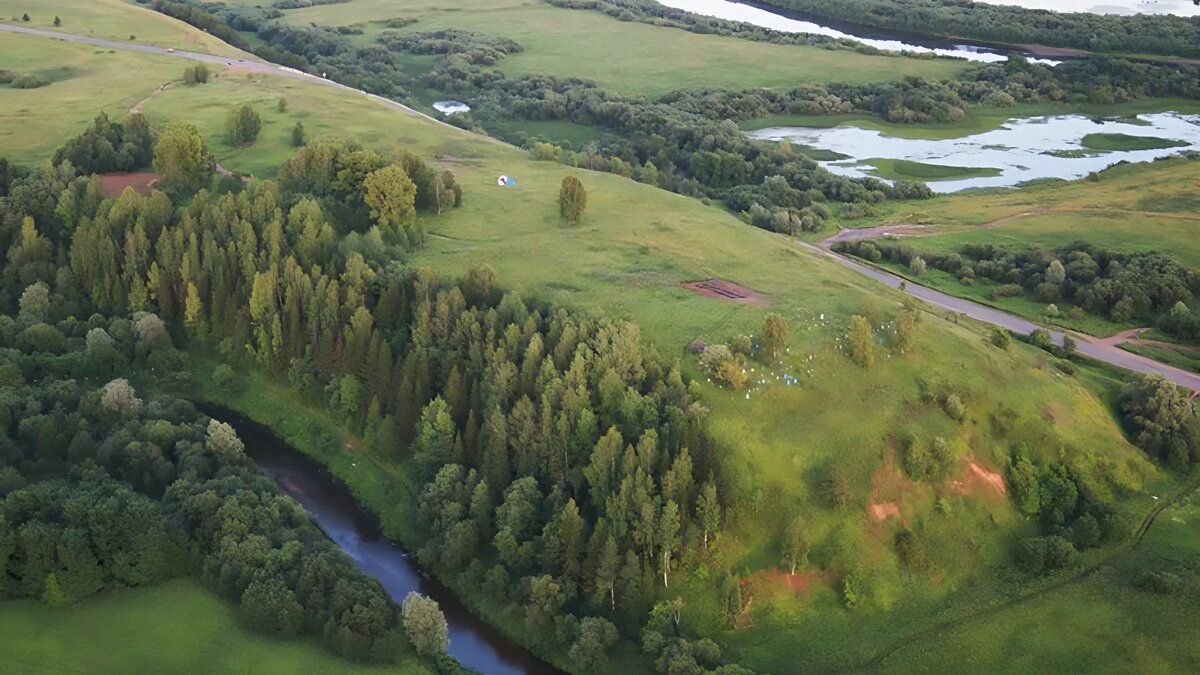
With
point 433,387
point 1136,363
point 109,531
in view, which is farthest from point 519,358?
point 1136,363

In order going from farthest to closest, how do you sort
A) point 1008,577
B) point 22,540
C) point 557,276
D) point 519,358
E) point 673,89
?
point 673,89 → point 557,276 → point 519,358 → point 1008,577 → point 22,540

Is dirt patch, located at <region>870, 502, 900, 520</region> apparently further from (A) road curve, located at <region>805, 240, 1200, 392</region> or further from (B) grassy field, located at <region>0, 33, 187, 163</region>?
(B) grassy field, located at <region>0, 33, 187, 163</region>

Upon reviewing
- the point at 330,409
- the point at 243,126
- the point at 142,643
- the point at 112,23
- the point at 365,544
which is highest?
the point at 112,23

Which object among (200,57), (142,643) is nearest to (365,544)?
(142,643)

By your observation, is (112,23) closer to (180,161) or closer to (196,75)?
(196,75)

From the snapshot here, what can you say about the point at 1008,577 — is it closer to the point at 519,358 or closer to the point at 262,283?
the point at 519,358
